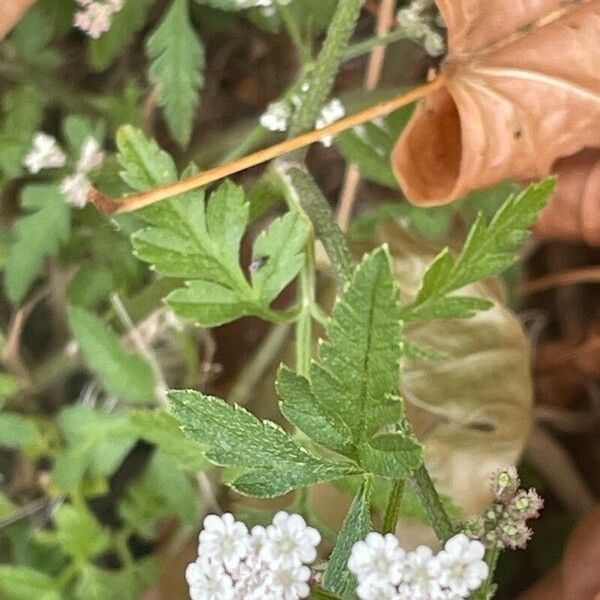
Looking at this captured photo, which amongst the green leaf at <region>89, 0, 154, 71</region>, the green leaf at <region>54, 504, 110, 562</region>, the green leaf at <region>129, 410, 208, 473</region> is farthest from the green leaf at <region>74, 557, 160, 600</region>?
the green leaf at <region>89, 0, 154, 71</region>

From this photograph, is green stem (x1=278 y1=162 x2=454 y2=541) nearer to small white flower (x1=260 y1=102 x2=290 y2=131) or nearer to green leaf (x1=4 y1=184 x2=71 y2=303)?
small white flower (x1=260 y1=102 x2=290 y2=131)

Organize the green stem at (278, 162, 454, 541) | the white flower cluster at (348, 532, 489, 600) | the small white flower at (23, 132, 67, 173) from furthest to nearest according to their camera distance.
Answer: the small white flower at (23, 132, 67, 173) < the green stem at (278, 162, 454, 541) < the white flower cluster at (348, 532, 489, 600)

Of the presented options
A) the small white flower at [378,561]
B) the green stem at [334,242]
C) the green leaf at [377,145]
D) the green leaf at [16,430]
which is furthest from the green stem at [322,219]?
the green leaf at [16,430]

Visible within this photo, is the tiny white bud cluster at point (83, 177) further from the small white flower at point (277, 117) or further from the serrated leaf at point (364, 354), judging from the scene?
the serrated leaf at point (364, 354)

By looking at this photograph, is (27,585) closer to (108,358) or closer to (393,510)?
(108,358)

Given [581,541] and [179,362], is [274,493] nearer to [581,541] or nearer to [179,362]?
[581,541]
